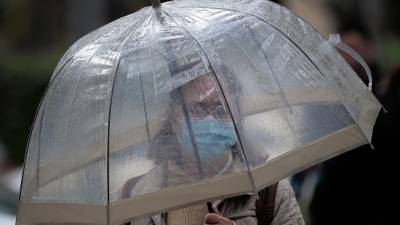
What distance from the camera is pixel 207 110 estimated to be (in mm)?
3438

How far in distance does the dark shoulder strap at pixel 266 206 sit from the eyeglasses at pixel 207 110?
0.36m

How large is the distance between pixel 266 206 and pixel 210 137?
0.38 meters

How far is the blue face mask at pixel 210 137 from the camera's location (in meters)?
3.39

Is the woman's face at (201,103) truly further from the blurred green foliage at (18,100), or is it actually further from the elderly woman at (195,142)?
the blurred green foliage at (18,100)

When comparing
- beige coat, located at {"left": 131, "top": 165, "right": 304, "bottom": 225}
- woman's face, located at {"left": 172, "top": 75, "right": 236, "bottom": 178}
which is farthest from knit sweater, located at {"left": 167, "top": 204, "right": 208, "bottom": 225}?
woman's face, located at {"left": 172, "top": 75, "right": 236, "bottom": 178}

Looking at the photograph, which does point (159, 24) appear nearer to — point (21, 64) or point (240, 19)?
point (240, 19)

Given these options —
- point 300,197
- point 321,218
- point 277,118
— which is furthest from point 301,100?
point 300,197

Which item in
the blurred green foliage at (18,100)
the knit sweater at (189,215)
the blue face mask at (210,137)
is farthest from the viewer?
the blurred green foliage at (18,100)

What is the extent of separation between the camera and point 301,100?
357 centimetres

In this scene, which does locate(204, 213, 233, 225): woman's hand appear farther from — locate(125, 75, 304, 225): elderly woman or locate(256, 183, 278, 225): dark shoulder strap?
locate(256, 183, 278, 225): dark shoulder strap

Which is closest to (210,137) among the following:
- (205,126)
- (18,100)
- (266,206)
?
(205,126)

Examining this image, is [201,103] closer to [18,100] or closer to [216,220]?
[216,220]

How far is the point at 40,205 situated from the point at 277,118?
2.64 feet

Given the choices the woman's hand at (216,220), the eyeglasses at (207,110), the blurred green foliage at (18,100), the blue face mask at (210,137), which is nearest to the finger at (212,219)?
the woman's hand at (216,220)
